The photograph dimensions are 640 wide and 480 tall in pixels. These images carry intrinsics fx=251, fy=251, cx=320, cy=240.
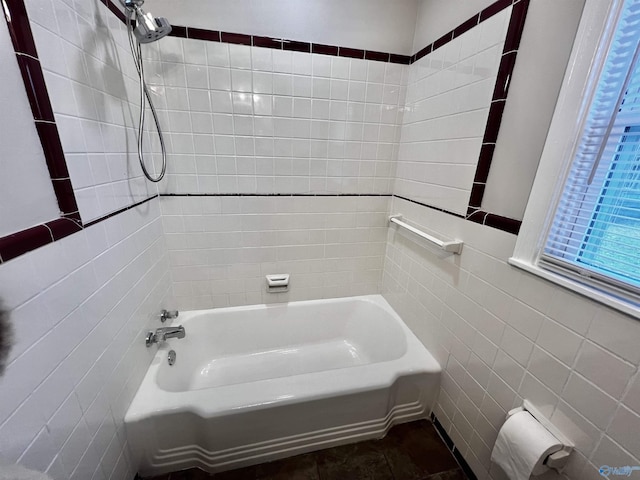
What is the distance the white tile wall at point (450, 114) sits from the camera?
95 cm

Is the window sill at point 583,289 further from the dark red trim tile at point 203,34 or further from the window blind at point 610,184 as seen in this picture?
the dark red trim tile at point 203,34

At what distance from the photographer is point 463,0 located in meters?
1.06

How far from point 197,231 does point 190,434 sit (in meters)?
0.98

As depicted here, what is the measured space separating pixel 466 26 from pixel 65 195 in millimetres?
1551

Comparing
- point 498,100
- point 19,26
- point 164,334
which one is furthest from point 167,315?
point 498,100

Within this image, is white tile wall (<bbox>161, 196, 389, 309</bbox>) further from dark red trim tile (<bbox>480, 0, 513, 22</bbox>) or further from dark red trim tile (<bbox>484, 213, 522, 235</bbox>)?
dark red trim tile (<bbox>480, 0, 513, 22</bbox>)

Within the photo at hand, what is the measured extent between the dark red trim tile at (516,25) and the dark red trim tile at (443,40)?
1.10ft

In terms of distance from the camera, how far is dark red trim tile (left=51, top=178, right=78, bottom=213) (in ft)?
2.21

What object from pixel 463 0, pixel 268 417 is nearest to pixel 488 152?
pixel 463 0

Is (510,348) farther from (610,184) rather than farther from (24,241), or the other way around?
(24,241)

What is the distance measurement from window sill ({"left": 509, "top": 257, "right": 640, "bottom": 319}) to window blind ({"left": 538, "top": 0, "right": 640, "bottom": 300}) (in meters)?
0.03

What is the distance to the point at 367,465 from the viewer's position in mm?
1146

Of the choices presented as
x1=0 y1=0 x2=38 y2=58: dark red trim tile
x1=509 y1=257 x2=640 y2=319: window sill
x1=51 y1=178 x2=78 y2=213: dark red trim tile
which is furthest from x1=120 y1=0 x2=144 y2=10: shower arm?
x1=509 y1=257 x2=640 y2=319: window sill

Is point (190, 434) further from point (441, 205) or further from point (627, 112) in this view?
point (627, 112)
